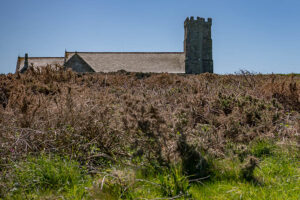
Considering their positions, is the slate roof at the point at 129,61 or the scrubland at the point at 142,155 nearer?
the scrubland at the point at 142,155

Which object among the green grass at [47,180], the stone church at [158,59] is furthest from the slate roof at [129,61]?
the green grass at [47,180]

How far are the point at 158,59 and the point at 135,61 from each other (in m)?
3.76

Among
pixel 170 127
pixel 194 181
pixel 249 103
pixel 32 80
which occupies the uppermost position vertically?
pixel 32 80

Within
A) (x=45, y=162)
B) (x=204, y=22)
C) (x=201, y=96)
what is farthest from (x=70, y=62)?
(x=45, y=162)

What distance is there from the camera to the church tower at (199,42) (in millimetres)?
46744

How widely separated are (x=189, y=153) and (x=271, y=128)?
78.4 inches

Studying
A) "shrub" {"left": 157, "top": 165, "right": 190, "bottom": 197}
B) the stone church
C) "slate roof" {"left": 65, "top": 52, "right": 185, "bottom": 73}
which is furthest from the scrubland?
"slate roof" {"left": 65, "top": 52, "right": 185, "bottom": 73}

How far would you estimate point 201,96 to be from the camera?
5.79 meters

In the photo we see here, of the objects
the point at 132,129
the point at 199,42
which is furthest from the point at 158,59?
the point at 132,129

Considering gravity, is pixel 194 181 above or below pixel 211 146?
below

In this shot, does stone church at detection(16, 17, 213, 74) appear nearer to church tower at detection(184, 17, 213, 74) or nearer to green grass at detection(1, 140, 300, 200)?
church tower at detection(184, 17, 213, 74)

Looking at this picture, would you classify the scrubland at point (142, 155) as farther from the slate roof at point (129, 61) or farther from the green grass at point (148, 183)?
the slate roof at point (129, 61)

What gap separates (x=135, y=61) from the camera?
4238cm

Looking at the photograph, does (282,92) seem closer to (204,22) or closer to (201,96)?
(201,96)
